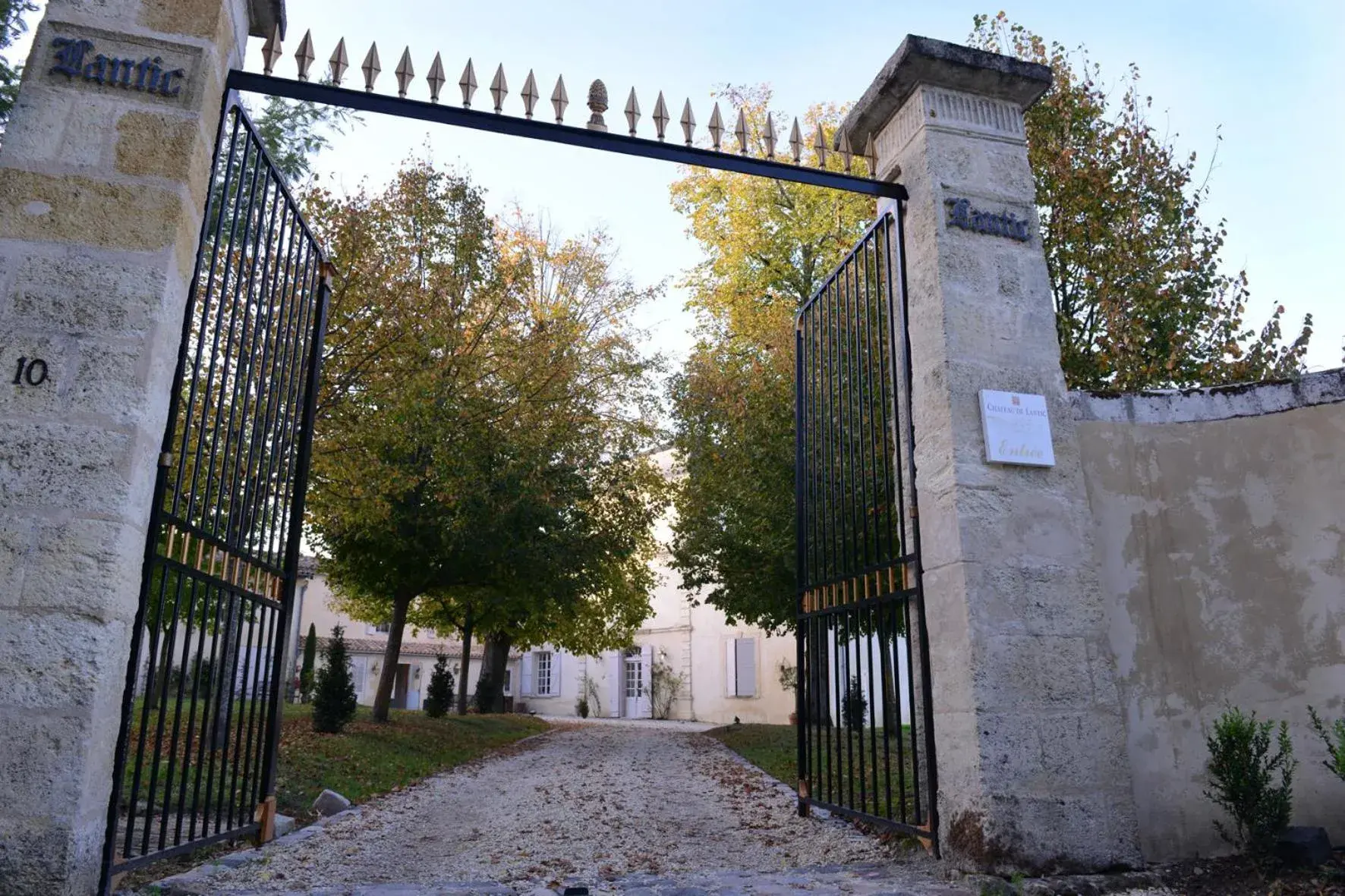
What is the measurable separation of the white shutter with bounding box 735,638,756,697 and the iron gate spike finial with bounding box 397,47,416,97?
2411cm

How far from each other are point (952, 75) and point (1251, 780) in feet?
12.9

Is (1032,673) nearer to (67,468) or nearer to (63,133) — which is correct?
(67,468)

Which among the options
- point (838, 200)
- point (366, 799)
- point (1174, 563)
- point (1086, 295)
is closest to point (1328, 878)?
point (1174, 563)

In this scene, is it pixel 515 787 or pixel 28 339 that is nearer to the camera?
pixel 28 339

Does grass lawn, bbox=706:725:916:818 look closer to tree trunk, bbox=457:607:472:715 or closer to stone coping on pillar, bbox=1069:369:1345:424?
stone coping on pillar, bbox=1069:369:1345:424

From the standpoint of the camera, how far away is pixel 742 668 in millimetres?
27359

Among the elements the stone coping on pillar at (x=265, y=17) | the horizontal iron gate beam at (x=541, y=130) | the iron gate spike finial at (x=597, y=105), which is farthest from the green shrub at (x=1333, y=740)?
the stone coping on pillar at (x=265, y=17)

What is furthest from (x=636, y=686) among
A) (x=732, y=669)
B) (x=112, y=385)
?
(x=112, y=385)

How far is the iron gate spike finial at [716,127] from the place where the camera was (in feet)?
16.2

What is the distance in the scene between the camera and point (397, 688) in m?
36.5

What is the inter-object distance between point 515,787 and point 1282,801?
25.2 ft

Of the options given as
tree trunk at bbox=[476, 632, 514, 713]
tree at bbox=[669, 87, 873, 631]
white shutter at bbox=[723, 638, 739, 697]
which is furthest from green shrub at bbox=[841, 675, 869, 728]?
white shutter at bbox=[723, 638, 739, 697]

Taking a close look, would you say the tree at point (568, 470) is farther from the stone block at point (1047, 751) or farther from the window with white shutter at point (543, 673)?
the window with white shutter at point (543, 673)

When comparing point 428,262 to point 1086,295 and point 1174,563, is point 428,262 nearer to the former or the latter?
point 1086,295
